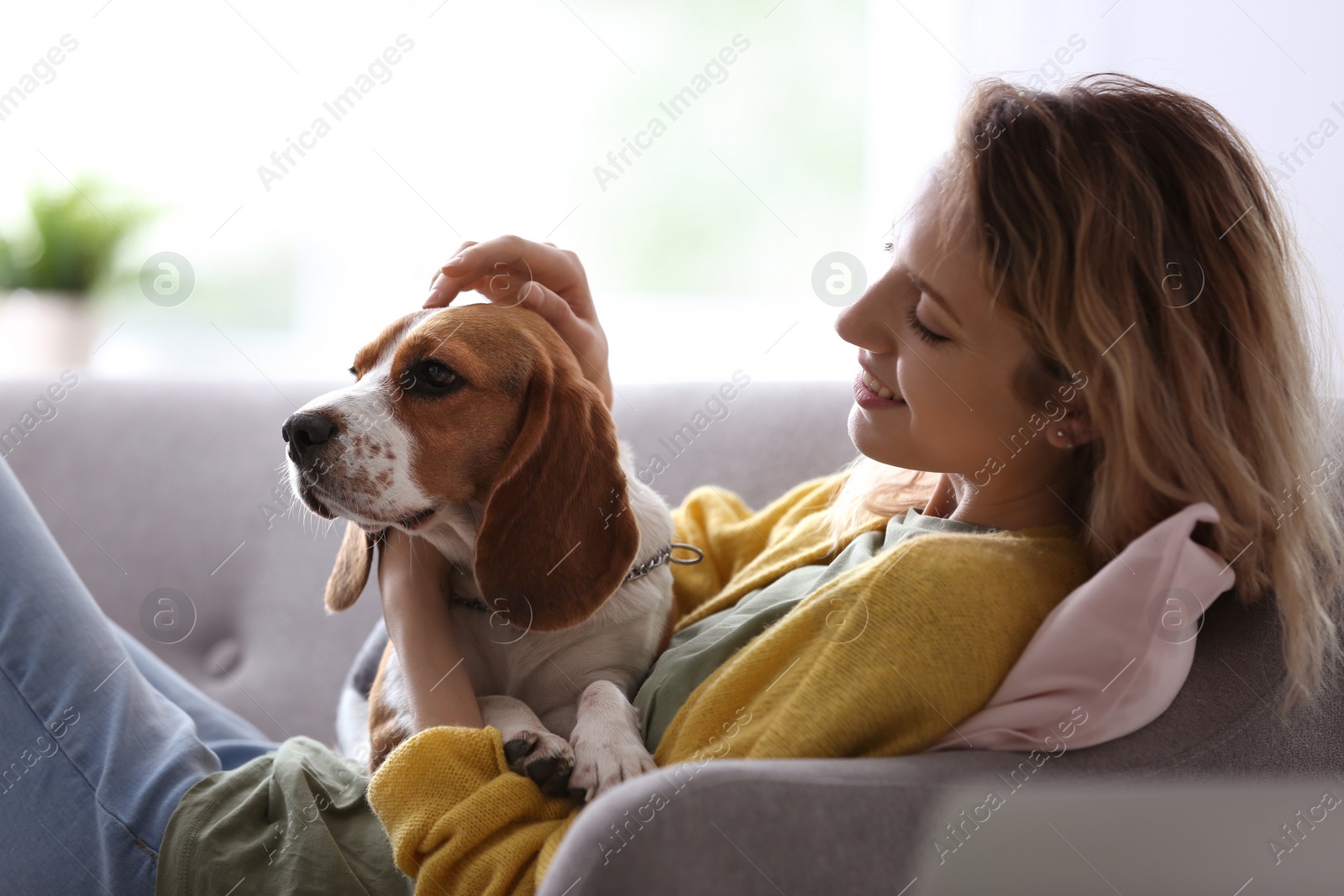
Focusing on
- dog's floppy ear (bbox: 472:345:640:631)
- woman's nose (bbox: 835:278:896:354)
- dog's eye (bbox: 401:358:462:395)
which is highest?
dog's eye (bbox: 401:358:462:395)

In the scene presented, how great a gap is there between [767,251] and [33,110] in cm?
289

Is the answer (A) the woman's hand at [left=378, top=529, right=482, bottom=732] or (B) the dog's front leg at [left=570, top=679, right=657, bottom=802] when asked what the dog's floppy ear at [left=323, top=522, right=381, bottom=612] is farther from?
(B) the dog's front leg at [left=570, top=679, right=657, bottom=802]

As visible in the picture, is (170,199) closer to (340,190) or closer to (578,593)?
(340,190)

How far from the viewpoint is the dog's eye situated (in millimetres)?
1286

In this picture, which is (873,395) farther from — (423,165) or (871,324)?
(423,165)

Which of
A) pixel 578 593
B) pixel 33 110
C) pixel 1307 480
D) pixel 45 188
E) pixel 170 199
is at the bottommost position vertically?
pixel 1307 480

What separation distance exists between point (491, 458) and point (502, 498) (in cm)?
8

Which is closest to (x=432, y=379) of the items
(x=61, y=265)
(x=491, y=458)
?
(x=491, y=458)

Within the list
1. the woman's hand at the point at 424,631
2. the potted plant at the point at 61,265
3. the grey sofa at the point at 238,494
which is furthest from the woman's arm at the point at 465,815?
the potted plant at the point at 61,265

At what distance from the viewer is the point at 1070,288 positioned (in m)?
1.09

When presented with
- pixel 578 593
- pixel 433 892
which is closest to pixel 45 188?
pixel 578 593

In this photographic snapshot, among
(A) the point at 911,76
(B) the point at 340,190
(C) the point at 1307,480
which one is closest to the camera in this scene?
(C) the point at 1307,480

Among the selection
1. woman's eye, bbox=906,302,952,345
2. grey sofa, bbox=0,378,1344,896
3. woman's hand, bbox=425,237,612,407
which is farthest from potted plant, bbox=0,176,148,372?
woman's eye, bbox=906,302,952,345

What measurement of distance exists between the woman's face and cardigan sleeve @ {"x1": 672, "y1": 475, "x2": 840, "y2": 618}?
381 millimetres
